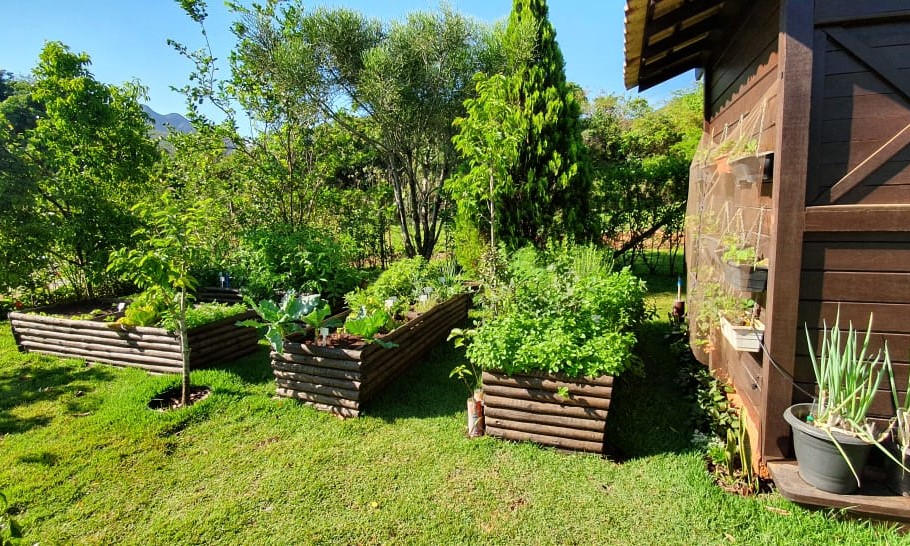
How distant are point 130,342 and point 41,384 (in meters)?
0.86

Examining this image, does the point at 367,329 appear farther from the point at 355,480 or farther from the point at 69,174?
the point at 69,174

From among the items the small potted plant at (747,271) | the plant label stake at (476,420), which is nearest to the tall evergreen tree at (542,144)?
the plant label stake at (476,420)

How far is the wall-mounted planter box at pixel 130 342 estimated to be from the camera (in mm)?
4605

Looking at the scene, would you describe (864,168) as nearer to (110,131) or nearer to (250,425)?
(250,425)

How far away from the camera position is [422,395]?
4055 millimetres

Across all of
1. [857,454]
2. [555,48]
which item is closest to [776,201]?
[857,454]

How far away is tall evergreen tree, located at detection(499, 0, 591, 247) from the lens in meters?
6.22

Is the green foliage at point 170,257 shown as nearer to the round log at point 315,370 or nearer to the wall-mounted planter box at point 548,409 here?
the round log at point 315,370

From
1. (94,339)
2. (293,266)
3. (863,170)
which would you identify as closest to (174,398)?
(94,339)

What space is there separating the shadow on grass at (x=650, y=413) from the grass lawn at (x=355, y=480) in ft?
0.05

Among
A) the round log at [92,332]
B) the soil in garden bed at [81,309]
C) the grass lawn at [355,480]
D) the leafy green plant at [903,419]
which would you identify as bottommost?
the grass lawn at [355,480]

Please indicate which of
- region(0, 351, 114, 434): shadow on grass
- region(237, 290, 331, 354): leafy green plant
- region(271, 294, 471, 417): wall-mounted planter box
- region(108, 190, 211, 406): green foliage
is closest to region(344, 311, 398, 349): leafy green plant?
region(271, 294, 471, 417): wall-mounted planter box

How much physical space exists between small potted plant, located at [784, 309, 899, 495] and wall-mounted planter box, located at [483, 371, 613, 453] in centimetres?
108

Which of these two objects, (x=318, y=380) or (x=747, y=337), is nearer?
(x=747, y=337)
